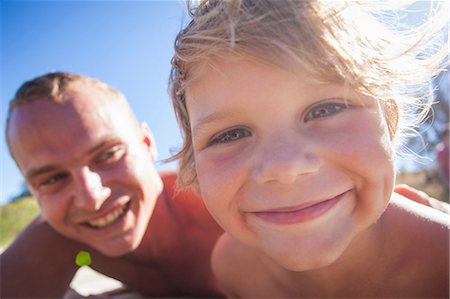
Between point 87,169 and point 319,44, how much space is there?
4.51ft

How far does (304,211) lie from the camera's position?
4.02 ft

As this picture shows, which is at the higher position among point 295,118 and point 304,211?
point 295,118

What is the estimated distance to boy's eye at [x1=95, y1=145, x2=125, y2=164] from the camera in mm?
2229

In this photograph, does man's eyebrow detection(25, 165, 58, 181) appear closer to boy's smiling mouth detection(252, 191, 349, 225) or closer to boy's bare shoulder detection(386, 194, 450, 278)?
boy's smiling mouth detection(252, 191, 349, 225)

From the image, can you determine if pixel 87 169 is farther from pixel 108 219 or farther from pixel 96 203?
pixel 108 219

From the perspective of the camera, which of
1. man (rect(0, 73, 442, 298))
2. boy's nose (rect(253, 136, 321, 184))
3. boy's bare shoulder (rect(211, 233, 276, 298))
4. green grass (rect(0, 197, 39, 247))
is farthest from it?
green grass (rect(0, 197, 39, 247))

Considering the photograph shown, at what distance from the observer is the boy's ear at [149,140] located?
2699 millimetres

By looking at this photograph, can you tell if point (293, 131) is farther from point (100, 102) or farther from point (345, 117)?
point (100, 102)

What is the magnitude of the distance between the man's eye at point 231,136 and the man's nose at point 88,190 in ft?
3.22

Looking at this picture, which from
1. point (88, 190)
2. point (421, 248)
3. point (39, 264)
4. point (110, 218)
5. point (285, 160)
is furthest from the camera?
point (39, 264)

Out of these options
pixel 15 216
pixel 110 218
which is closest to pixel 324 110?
pixel 110 218

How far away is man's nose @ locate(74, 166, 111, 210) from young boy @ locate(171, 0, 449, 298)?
84cm

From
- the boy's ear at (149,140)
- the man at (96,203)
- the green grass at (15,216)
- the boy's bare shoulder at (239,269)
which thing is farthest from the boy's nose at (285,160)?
the green grass at (15,216)

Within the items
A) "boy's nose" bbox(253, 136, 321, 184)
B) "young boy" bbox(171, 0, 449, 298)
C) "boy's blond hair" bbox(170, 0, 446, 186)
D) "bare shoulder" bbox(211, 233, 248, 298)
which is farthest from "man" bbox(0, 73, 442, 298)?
"boy's nose" bbox(253, 136, 321, 184)
